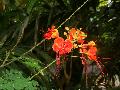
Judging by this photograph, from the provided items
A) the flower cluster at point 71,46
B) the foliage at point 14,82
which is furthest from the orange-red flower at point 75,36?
the foliage at point 14,82

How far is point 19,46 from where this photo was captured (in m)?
2.20

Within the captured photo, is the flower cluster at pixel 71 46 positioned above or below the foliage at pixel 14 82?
above

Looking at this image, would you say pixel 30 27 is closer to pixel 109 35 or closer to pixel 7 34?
pixel 7 34

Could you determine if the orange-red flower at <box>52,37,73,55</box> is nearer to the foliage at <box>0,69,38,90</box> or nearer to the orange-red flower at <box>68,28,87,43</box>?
the orange-red flower at <box>68,28,87,43</box>

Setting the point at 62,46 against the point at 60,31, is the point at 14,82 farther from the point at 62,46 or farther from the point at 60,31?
the point at 60,31

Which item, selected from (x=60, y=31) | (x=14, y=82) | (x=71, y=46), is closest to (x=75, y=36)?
(x=71, y=46)

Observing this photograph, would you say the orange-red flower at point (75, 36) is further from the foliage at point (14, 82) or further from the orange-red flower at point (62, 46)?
the foliage at point (14, 82)

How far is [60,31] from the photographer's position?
2.48m

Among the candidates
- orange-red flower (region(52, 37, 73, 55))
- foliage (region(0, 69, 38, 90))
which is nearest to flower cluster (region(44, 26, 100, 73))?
orange-red flower (region(52, 37, 73, 55))

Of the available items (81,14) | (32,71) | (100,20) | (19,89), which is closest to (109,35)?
(100,20)

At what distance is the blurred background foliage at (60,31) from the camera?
2082mm

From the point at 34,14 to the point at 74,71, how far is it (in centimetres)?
65

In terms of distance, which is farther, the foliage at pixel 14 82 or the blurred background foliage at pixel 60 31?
the blurred background foliage at pixel 60 31

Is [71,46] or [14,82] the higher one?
[71,46]
